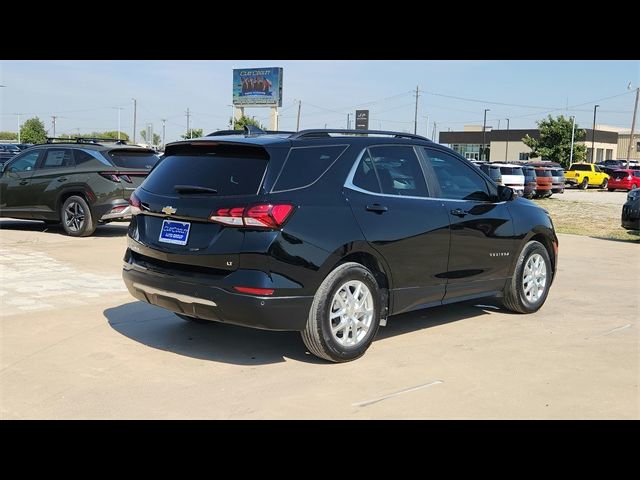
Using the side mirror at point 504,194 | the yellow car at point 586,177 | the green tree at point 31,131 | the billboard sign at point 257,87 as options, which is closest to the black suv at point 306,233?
the side mirror at point 504,194

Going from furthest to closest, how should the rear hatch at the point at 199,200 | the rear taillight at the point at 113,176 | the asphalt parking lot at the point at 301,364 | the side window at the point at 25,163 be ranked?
the side window at the point at 25,163 < the rear taillight at the point at 113,176 < the rear hatch at the point at 199,200 < the asphalt parking lot at the point at 301,364

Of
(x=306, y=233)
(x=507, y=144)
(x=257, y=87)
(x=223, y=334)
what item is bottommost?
(x=223, y=334)

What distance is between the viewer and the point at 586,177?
45969 mm

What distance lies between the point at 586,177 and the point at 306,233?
149 ft

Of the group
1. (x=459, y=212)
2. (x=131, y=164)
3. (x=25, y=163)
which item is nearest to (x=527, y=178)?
(x=131, y=164)

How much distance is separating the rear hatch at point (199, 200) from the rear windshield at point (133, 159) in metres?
7.26

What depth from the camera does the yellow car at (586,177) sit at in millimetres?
45906

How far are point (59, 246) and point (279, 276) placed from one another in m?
7.64

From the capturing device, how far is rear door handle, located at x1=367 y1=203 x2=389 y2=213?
5.34 m

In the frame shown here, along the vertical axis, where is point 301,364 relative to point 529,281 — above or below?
below

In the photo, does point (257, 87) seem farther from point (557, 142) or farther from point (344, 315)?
point (344, 315)

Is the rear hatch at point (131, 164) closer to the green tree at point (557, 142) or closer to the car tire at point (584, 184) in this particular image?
the car tire at point (584, 184)
